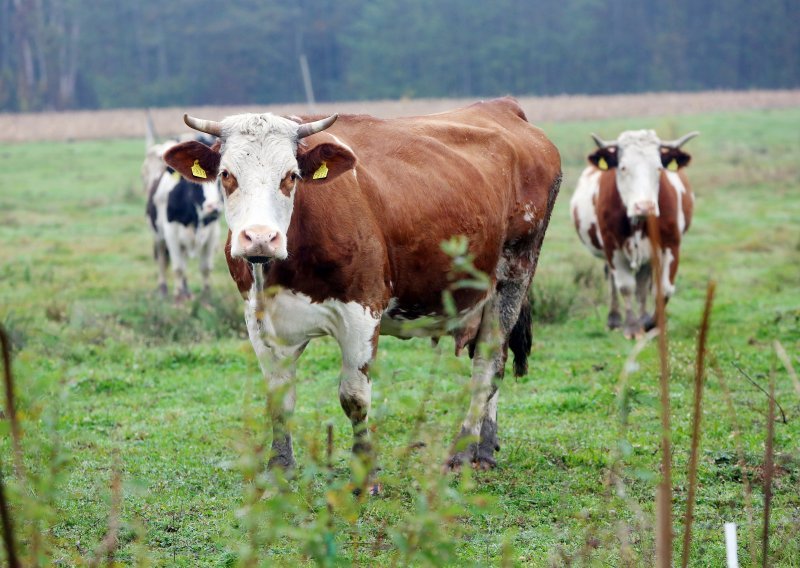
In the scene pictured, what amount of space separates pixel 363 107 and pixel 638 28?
38098mm

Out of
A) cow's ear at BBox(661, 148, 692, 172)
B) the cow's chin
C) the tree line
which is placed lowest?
the cow's chin

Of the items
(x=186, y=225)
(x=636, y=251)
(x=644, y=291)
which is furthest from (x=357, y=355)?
(x=186, y=225)

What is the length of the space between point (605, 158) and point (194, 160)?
18.7 ft

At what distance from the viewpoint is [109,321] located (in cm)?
1057

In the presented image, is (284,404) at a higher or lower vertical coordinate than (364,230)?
lower

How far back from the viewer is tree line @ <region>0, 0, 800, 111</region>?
74000 millimetres

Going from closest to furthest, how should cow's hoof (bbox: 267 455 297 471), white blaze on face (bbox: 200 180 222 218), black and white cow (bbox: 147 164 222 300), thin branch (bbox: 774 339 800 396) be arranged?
thin branch (bbox: 774 339 800 396), cow's hoof (bbox: 267 455 297 471), white blaze on face (bbox: 200 180 222 218), black and white cow (bbox: 147 164 222 300)

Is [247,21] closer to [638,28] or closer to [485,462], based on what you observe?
→ [638,28]

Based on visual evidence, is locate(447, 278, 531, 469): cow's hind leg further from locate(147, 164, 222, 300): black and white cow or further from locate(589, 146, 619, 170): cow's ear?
locate(147, 164, 222, 300): black and white cow

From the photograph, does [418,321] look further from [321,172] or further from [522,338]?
[522,338]

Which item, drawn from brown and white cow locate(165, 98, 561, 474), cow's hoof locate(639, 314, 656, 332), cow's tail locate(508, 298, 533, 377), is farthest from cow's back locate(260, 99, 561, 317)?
cow's hoof locate(639, 314, 656, 332)

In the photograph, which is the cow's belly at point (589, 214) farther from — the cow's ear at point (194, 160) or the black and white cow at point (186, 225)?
the cow's ear at point (194, 160)

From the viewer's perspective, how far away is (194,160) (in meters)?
5.41

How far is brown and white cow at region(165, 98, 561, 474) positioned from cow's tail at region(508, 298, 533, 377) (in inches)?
7.0
